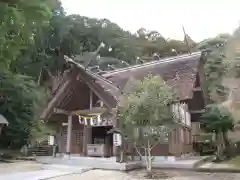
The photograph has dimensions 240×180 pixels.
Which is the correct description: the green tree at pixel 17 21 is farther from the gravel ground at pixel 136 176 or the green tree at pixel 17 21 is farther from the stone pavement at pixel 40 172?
the gravel ground at pixel 136 176

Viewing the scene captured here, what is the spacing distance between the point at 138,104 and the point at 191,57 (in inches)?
343

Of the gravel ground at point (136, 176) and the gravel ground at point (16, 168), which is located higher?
the gravel ground at point (16, 168)

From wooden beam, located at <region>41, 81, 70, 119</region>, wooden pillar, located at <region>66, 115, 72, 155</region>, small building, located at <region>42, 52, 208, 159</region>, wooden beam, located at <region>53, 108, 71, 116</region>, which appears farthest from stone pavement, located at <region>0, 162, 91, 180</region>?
wooden beam, located at <region>41, 81, 70, 119</region>

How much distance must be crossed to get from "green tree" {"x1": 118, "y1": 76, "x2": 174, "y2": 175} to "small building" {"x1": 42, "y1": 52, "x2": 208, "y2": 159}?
189 centimetres

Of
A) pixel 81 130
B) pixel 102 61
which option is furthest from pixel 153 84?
pixel 102 61

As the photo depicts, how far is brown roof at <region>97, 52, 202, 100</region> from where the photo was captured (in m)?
14.8

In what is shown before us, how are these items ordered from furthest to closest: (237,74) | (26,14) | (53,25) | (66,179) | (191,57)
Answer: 1. (53,25)
2. (191,57)
3. (237,74)
4. (66,179)
5. (26,14)

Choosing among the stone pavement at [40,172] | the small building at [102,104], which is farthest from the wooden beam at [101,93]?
the stone pavement at [40,172]

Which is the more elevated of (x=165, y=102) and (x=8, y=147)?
(x=165, y=102)

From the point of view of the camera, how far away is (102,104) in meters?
15.1

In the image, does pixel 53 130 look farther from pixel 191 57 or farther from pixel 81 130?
pixel 191 57

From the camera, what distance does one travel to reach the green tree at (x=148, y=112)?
35.1 feet

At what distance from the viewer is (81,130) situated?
16.8 meters

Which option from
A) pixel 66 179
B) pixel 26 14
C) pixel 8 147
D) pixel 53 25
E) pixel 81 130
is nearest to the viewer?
pixel 26 14
